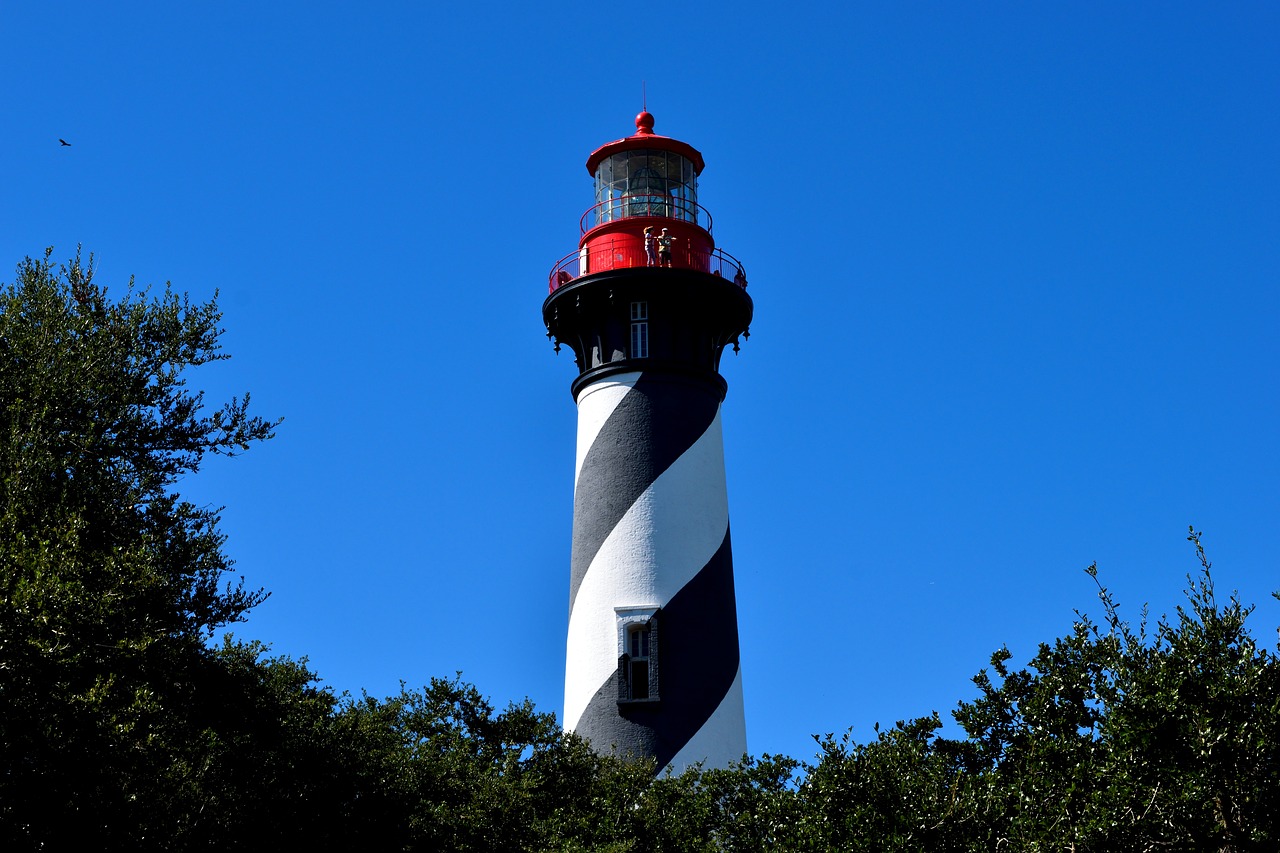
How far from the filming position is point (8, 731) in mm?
13977

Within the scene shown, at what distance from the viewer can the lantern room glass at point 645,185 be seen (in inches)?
1218

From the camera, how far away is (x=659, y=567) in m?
27.4

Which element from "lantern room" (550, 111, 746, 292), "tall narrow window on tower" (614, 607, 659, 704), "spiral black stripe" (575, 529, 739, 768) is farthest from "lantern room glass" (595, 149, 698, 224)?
"tall narrow window on tower" (614, 607, 659, 704)

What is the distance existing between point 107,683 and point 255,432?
609cm

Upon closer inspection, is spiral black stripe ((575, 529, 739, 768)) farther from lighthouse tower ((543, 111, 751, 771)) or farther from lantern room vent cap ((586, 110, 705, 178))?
lantern room vent cap ((586, 110, 705, 178))

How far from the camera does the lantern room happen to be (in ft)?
98.3

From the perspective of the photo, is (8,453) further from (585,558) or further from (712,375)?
(712,375)

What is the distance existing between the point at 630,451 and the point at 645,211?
5.81 metres

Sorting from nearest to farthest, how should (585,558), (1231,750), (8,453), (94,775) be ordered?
1. (1231,750)
2. (94,775)
3. (8,453)
4. (585,558)

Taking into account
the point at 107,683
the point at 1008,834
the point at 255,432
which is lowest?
the point at 1008,834

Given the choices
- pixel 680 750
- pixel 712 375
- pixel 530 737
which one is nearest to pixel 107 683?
pixel 530 737

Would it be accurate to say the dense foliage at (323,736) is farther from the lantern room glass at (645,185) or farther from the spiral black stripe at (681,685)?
the lantern room glass at (645,185)

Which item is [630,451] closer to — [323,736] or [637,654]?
[637,654]

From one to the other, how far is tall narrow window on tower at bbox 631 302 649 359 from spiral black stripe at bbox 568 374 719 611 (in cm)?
65
